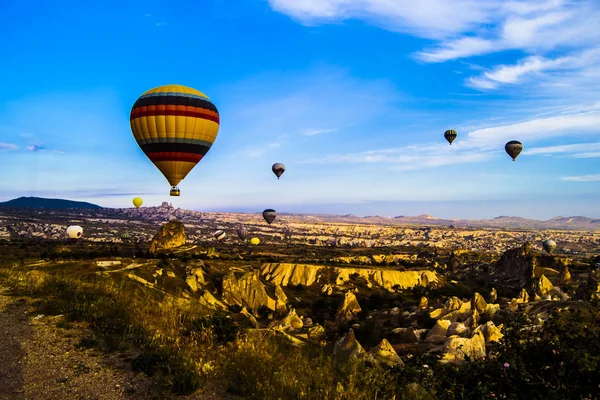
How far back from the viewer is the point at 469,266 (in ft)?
411

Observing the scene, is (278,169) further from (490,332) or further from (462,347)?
(462,347)

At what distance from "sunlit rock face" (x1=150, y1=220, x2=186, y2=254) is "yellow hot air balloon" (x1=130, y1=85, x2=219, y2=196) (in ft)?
127

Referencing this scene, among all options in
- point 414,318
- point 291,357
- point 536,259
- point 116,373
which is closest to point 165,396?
point 116,373

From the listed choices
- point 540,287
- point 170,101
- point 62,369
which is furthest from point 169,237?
point 62,369

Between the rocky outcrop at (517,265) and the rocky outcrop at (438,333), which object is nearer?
the rocky outcrop at (438,333)

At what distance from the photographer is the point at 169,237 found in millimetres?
84062

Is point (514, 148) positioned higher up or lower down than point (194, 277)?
higher up

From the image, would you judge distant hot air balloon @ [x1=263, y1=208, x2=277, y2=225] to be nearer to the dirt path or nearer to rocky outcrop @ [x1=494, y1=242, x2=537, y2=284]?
rocky outcrop @ [x1=494, y1=242, x2=537, y2=284]

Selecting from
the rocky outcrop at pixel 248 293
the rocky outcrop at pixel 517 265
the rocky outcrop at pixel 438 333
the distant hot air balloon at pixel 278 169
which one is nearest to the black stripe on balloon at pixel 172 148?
the rocky outcrop at pixel 248 293

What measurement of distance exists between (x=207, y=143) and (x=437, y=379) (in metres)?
40.4

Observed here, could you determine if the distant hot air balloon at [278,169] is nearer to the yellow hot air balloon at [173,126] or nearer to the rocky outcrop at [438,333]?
the yellow hot air balloon at [173,126]

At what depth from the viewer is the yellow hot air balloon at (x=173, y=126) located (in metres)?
42.5

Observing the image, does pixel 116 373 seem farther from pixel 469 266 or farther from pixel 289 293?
pixel 469 266

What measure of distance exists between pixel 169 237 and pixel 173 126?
152 feet
